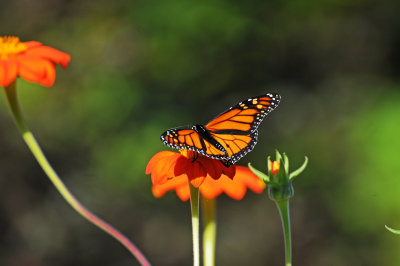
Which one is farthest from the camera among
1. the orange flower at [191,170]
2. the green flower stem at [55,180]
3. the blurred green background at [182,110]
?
the blurred green background at [182,110]

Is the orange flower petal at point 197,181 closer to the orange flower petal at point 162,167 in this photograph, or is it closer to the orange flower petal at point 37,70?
the orange flower petal at point 162,167

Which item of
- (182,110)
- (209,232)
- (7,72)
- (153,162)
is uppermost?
(182,110)

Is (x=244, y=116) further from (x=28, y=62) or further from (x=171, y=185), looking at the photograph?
(x=28, y=62)

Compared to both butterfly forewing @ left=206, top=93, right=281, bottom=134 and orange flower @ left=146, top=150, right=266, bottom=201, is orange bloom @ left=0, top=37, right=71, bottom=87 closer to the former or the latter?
orange flower @ left=146, top=150, right=266, bottom=201

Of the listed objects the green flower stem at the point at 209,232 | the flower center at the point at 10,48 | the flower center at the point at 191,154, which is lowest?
the green flower stem at the point at 209,232

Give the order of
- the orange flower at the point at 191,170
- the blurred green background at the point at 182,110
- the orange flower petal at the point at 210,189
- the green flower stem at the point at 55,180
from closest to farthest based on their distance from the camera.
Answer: the green flower stem at the point at 55,180 < the orange flower at the point at 191,170 < the orange flower petal at the point at 210,189 < the blurred green background at the point at 182,110

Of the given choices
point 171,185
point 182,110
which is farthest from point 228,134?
point 182,110

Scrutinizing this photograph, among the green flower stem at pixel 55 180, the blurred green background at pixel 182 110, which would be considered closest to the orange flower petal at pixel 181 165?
the green flower stem at pixel 55 180
